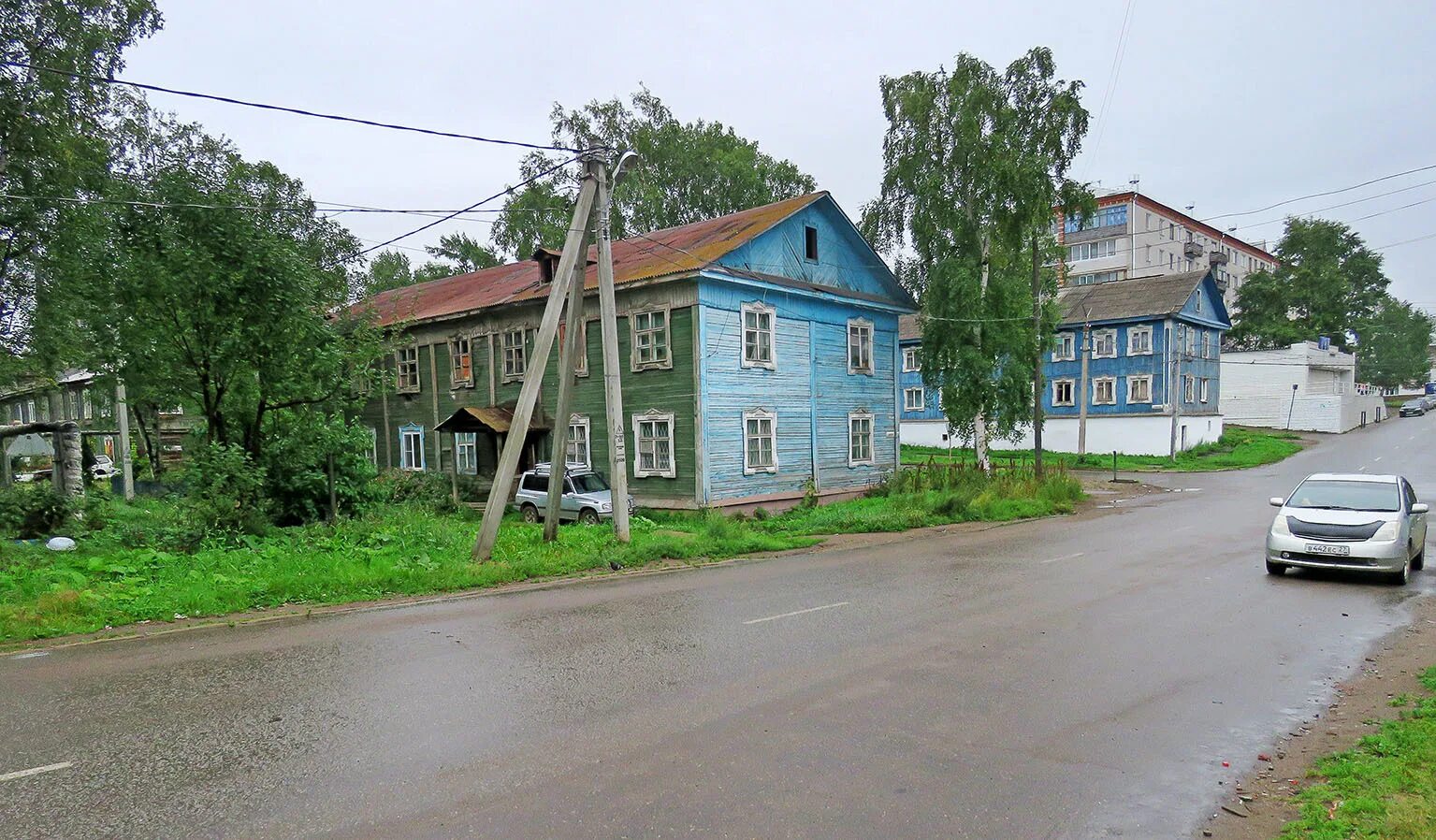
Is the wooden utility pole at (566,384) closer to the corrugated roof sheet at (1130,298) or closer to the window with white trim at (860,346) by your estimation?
the window with white trim at (860,346)

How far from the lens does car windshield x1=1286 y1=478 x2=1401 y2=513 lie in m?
12.6

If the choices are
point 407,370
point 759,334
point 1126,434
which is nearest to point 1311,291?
point 1126,434

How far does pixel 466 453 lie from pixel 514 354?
4689 mm

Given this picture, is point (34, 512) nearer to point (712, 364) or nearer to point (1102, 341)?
point (712, 364)

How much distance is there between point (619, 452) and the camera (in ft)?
50.0

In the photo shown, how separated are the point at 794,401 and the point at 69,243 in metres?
18.4

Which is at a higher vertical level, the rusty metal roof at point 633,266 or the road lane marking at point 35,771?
the rusty metal roof at point 633,266

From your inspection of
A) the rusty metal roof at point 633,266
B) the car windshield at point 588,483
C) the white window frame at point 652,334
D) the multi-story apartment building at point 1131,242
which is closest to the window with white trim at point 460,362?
the rusty metal roof at point 633,266

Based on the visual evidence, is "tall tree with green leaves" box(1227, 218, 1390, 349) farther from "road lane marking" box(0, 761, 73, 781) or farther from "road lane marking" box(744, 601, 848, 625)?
"road lane marking" box(0, 761, 73, 781)

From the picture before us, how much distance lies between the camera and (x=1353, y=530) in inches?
472

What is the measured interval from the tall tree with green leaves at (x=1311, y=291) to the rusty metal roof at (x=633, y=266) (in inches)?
2288

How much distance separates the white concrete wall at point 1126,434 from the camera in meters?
44.0

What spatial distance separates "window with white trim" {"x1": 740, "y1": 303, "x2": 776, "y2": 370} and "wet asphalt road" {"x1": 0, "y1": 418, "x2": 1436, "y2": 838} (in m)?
13.4

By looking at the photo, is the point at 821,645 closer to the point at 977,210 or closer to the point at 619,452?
the point at 619,452
